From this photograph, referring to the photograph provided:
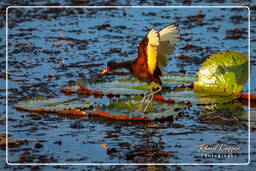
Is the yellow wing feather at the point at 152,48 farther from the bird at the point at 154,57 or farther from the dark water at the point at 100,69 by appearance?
the dark water at the point at 100,69

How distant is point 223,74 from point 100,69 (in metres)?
3.07

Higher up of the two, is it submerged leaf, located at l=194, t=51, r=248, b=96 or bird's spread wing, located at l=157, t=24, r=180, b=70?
bird's spread wing, located at l=157, t=24, r=180, b=70

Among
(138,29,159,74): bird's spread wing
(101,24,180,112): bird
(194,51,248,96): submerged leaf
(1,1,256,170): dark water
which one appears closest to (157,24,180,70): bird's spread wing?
(101,24,180,112): bird

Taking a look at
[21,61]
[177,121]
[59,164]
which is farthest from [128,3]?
[59,164]

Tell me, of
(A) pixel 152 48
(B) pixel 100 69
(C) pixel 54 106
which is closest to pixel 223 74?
(A) pixel 152 48

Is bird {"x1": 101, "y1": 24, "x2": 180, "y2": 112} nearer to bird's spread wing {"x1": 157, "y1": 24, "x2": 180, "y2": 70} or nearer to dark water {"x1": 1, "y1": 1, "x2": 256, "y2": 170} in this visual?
bird's spread wing {"x1": 157, "y1": 24, "x2": 180, "y2": 70}

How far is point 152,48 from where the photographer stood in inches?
375

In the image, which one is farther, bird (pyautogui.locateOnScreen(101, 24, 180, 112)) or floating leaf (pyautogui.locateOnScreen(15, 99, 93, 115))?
floating leaf (pyautogui.locateOnScreen(15, 99, 93, 115))

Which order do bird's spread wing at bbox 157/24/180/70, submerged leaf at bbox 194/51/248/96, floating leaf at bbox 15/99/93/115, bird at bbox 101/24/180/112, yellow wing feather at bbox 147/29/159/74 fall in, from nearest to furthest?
yellow wing feather at bbox 147/29/159/74 < bird at bbox 101/24/180/112 < bird's spread wing at bbox 157/24/180/70 < floating leaf at bbox 15/99/93/115 < submerged leaf at bbox 194/51/248/96

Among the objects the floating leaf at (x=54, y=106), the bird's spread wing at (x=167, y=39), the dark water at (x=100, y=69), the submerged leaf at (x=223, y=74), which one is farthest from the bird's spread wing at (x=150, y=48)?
the submerged leaf at (x=223, y=74)

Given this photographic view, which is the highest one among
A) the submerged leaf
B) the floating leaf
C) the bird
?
the bird

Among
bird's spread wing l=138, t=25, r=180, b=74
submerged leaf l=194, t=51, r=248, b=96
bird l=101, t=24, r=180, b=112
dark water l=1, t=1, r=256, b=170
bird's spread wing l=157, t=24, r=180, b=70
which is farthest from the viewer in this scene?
submerged leaf l=194, t=51, r=248, b=96

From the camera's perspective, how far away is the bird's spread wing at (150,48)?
366 inches

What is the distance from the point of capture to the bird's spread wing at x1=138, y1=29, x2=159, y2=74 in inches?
366
